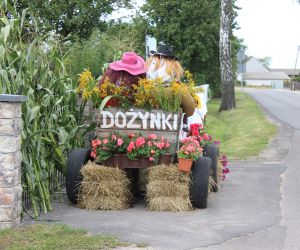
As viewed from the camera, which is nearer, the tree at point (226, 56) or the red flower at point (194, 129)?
the red flower at point (194, 129)

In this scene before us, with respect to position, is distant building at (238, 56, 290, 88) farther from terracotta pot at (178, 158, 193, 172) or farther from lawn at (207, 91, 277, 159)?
terracotta pot at (178, 158, 193, 172)

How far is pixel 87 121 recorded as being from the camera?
8.42m

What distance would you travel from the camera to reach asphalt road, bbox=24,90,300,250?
218 inches

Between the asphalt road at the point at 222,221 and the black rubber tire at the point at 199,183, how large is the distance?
14 centimetres

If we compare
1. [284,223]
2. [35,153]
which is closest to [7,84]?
[35,153]

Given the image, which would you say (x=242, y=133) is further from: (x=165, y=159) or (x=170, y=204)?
(x=170, y=204)

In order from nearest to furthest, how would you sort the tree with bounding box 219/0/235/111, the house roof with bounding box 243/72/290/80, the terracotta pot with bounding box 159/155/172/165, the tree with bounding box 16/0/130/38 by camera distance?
the terracotta pot with bounding box 159/155/172/165 < the tree with bounding box 219/0/235/111 < the tree with bounding box 16/0/130/38 < the house roof with bounding box 243/72/290/80

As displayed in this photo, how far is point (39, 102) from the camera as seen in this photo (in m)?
7.21

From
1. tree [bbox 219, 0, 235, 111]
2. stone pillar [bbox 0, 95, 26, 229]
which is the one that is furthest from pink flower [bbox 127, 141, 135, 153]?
tree [bbox 219, 0, 235, 111]

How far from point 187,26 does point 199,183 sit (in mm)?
28389

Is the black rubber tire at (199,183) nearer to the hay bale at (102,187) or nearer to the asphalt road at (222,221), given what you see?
the asphalt road at (222,221)

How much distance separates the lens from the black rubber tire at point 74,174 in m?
7.03

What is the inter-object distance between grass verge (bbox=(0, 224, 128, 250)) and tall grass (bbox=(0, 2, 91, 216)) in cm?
75

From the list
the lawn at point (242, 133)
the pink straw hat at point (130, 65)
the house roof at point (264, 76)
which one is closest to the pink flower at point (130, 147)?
the pink straw hat at point (130, 65)
